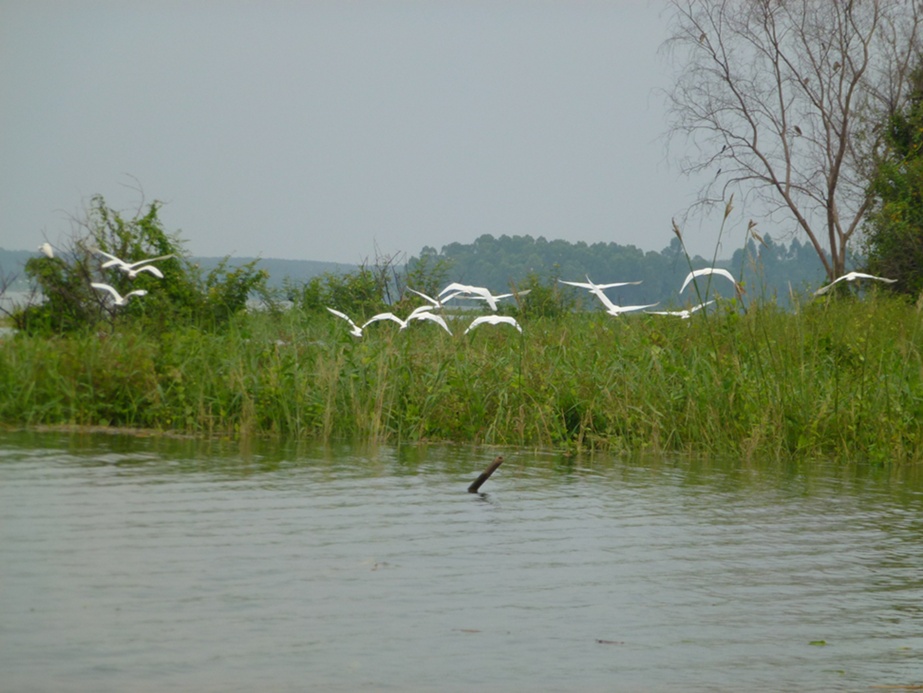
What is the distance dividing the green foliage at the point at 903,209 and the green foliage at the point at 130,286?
12.5m

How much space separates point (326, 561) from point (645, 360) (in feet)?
17.8

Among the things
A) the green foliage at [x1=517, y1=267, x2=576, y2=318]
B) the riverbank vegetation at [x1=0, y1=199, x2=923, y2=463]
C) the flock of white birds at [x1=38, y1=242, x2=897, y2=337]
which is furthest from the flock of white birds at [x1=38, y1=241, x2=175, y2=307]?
the green foliage at [x1=517, y1=267, x2=576, y2=318]

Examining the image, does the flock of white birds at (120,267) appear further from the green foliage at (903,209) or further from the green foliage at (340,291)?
the green foliage at (903,209)

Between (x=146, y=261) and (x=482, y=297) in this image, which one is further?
(x=146, y=261)

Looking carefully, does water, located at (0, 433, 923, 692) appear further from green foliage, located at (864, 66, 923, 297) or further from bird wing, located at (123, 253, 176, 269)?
green foliage, located at (864, 66, 923, 297)

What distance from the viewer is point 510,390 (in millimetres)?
9320

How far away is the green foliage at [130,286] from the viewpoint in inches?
496

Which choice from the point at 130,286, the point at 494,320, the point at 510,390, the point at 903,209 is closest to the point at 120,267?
the point at 130,286

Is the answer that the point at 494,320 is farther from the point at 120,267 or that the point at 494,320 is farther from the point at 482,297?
the point at 120,267

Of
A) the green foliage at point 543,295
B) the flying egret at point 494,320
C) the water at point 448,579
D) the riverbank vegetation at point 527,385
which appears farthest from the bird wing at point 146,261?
the green foliage at point 543,295

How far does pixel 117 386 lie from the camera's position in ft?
32.0

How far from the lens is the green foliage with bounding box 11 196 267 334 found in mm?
12594

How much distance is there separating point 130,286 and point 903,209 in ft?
49.2

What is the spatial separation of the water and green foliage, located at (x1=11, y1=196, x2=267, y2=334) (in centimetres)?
504
